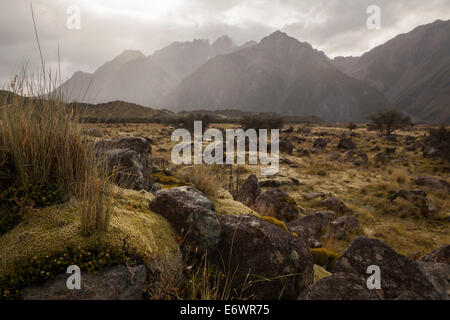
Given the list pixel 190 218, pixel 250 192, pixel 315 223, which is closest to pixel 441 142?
pixel 315 223

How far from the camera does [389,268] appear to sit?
308cm

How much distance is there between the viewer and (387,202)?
10508 millimetres

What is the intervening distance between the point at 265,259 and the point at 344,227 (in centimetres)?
575

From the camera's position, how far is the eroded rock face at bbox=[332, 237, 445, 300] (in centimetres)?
277

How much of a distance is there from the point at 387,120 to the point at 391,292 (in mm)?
45066

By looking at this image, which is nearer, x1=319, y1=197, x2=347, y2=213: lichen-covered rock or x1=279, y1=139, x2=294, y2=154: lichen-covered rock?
x1=319, y1=197, x2=347, y2=213: lichen-covered rock

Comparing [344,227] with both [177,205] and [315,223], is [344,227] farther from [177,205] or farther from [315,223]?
[177,205]

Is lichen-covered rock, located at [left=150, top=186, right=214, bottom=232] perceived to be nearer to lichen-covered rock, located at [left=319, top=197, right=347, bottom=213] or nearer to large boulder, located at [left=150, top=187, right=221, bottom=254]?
large boulder, located at [left=150, top=187, right=221, bottom=254]

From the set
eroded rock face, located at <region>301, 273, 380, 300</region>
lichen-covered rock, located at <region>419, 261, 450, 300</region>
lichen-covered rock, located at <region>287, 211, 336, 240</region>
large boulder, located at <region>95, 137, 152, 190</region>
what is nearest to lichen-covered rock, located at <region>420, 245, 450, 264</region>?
lichen-covered rock, located at <region>419, 261, 450, 300</region>

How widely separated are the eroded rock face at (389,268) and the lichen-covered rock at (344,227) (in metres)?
3.68

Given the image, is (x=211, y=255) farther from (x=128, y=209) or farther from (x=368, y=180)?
(x=368, y=180)

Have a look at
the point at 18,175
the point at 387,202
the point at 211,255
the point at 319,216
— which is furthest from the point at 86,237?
the point at 387,202

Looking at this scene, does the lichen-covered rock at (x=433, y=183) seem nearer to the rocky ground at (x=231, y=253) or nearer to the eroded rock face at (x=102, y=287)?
the rocky ground at (x=231, y=253)

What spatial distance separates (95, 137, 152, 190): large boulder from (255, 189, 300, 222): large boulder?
3.82 m
